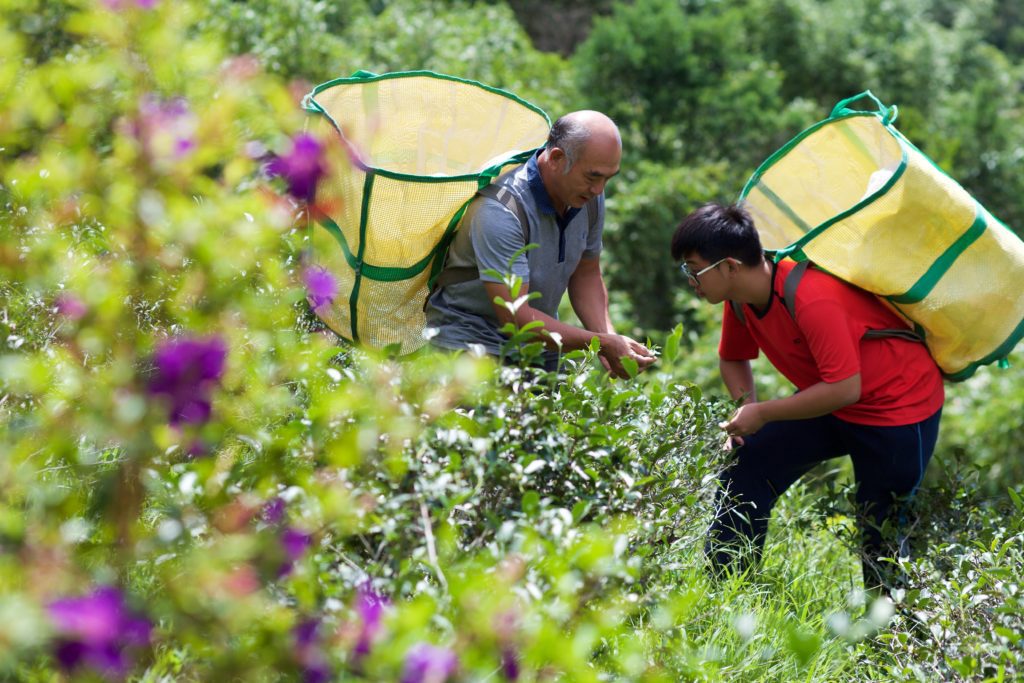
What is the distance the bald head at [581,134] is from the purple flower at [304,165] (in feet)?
4.19

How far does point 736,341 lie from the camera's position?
130 inches

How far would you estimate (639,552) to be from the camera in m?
2.01

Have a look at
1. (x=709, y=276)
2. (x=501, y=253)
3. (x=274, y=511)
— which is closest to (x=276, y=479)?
(x=274, y=511)

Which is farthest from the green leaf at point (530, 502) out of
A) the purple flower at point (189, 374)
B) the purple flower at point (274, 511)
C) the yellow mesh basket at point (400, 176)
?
the yellow mesh basket at point (400, 176)

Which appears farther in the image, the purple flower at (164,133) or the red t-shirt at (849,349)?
the red t-shirt at (849,349)

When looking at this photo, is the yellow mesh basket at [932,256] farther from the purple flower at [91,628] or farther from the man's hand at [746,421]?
the purple flower at [91,628]

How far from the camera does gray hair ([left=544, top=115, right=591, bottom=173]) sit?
9.24 feet

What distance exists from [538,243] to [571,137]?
0.32 metres

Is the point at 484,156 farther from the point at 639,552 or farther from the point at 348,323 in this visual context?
the point at 639,552

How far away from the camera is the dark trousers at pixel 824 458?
301 centimetres

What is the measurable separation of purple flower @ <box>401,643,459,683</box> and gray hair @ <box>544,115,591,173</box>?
175 cm

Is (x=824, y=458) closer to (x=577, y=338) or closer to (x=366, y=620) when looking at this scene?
(x=577, y=338)

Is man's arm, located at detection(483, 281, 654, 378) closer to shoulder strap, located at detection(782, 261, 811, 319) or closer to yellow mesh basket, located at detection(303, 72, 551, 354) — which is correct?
yellow mesh basket, located at detection(303, 72, 551, 354)

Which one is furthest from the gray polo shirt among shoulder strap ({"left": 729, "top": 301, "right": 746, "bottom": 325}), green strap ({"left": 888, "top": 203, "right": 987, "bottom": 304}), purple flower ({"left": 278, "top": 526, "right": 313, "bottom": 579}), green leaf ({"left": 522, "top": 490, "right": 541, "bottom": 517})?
purple flower ({"left": 278, "top": 526, "right": 313, "bottom": 579})
